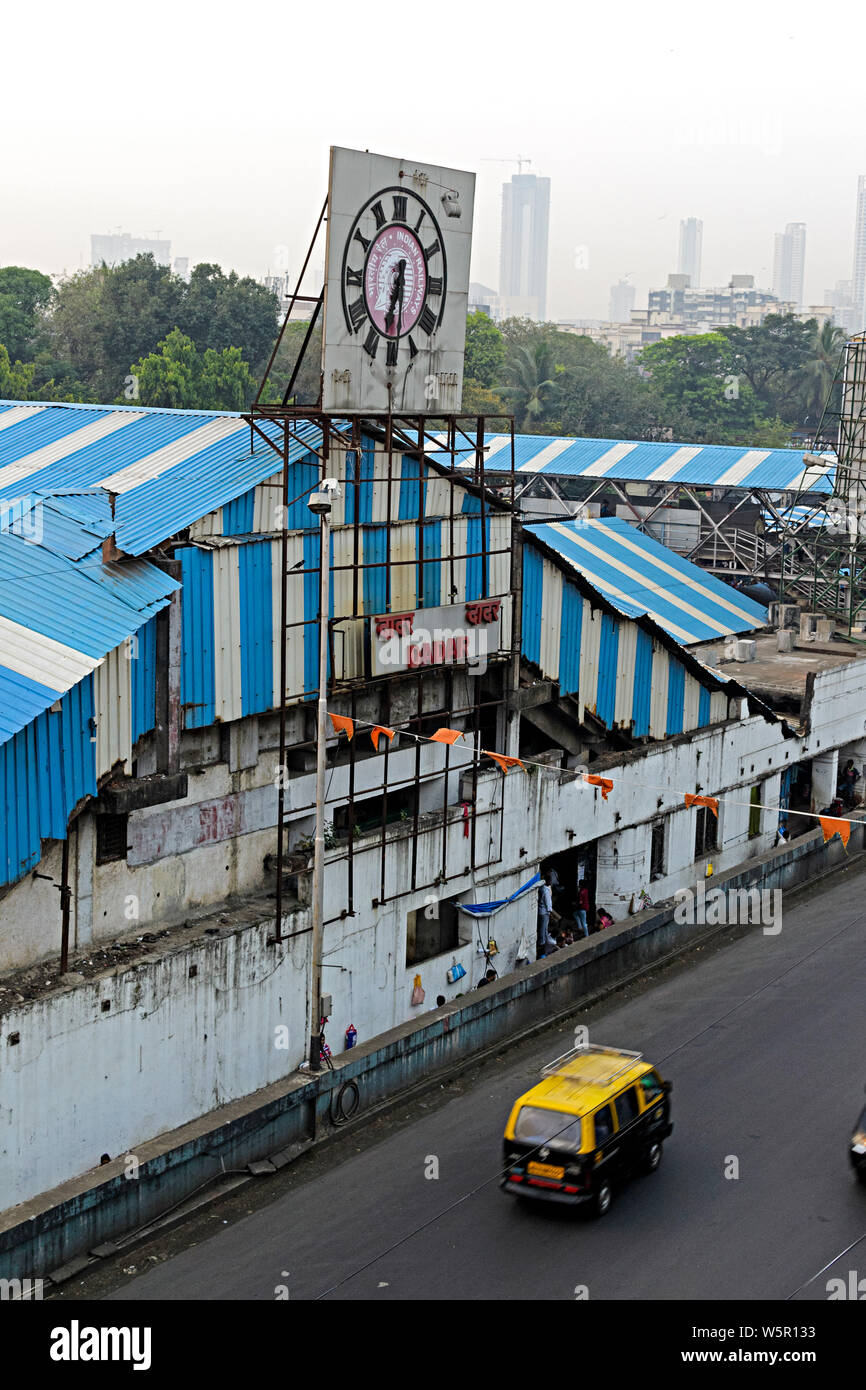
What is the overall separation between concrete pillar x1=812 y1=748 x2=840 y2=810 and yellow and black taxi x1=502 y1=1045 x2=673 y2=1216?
22875mm

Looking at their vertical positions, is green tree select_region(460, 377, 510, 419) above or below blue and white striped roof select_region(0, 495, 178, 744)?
above

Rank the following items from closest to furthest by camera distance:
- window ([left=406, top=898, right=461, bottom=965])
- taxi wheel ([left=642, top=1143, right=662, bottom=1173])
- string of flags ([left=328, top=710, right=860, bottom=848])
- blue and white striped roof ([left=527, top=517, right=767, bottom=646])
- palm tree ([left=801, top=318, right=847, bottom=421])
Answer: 1. taxi wheel ([left=642, top=1143, right=662, bottom=1173])
2. string of flags ([left=328, top=710, right=860, bottom=848])
3. window ([left=406, top=898, right=461, bottom=965])
4. blue and white striped roof ([left=527, top=517, right=767, bottom=646])
5. palm tree ([left=801, top=318, right=847, bottom=421])

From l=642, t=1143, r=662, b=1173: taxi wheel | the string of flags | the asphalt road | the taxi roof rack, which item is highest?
the string of flags

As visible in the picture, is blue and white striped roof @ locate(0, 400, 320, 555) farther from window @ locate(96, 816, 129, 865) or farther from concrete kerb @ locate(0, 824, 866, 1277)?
concrete kerb @ locate(0, 824, 866, 1277)

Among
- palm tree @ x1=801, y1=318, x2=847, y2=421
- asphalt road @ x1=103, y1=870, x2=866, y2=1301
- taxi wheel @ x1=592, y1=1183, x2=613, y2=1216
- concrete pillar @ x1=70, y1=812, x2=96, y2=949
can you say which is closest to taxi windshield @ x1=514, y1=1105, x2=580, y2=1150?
taxi wheel @ x1=592, y1=1183, x2=613, y2=1216

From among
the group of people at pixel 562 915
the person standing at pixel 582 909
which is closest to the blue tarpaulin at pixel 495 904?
the group of people at pixel 562 915

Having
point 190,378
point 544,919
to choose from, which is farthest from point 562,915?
point 190,378

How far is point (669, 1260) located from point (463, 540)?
51.0 feet

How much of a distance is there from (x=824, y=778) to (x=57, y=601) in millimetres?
26877

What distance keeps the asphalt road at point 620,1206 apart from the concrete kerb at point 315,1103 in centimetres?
62

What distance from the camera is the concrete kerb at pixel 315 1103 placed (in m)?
20.3

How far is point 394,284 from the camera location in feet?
92.5

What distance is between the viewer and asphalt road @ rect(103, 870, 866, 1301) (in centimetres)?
1988

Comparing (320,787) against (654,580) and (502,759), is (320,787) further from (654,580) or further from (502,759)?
(654,580)
